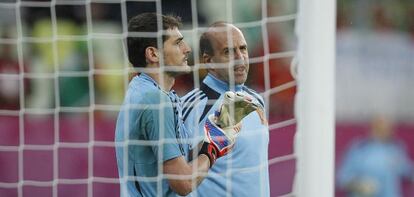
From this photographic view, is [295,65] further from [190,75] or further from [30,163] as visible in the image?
[30,163]

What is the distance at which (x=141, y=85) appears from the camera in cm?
169

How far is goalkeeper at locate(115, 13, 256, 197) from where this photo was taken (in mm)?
1688

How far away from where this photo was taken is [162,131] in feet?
5.57

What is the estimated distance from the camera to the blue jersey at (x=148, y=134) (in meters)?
1.69

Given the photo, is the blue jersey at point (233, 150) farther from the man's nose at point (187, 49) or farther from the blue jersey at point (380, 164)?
the blue jersey at point (380, 164)

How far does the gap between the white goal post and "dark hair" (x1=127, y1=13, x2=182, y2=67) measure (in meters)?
0.33

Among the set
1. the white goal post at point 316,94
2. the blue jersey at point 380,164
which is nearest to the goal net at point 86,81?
the white goal post at point 316,94

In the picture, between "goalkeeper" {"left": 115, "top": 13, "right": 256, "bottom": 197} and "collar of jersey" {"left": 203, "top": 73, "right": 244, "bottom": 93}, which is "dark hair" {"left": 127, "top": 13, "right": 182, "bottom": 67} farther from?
"collar of jersey" {"left": 203, "top": 73, "right": 244, "bottom": 93}

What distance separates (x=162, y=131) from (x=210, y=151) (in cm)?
11

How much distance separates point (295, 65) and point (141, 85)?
33 centimetres

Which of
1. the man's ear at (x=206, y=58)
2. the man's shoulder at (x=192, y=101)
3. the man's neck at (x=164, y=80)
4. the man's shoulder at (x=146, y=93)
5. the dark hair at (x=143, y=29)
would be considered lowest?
the man's shoulder at (x=192, y=101)

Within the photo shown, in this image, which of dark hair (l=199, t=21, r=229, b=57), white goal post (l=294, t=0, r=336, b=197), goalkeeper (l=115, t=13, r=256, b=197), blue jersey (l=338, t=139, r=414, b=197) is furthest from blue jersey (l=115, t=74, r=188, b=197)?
blue jersey (l=338, t=139, r=414, b=197)

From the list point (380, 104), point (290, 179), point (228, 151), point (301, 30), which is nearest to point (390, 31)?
point (380, 104)

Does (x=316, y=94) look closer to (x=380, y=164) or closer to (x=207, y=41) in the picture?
(x=207, y=41)
